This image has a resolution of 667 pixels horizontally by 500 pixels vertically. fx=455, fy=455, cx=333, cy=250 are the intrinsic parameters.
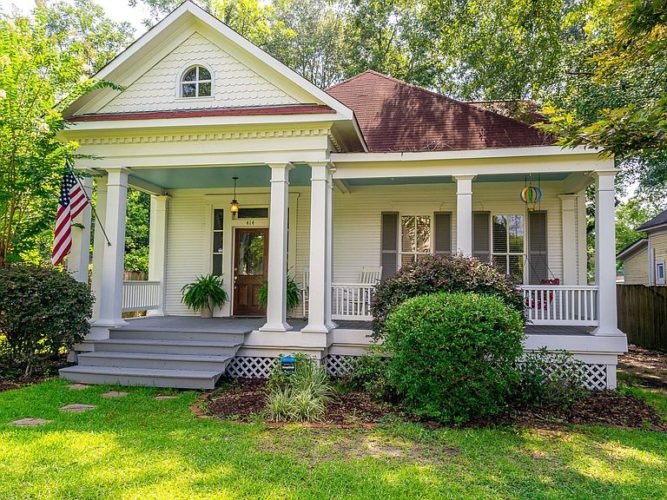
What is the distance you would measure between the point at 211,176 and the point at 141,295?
3.04 meters

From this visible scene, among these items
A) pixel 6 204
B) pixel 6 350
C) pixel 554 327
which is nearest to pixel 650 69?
pixel 554 327

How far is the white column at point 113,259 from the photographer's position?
309 inches

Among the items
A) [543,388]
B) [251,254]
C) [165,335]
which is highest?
→ [251,254]

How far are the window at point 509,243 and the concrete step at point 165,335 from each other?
19.4 ft

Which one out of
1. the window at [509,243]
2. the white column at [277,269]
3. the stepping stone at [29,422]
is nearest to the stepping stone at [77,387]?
the stepping stone at [29,422]

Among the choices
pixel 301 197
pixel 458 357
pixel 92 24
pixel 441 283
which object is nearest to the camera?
pixel 458 357

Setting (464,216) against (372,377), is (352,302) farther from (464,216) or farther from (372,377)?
(464,216)

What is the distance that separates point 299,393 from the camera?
580 centimetres

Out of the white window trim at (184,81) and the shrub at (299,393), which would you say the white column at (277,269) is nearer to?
the shrub at (299,393)

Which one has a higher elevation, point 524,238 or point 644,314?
point 524,238

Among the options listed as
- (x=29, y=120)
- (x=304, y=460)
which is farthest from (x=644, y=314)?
(x=29, y=120)

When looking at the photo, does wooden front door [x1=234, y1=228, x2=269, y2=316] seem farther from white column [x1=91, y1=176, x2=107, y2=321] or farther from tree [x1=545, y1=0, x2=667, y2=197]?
tree [x1=545, y1=0, x2=667, y2=197]

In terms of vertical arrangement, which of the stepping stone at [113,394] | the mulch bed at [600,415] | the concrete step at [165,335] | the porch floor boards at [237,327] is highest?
the porch floor boards at [237,327]

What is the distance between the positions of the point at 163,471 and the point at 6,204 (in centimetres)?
589
